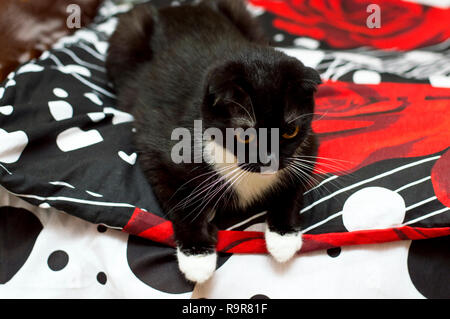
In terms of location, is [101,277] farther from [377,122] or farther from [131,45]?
[377,122]

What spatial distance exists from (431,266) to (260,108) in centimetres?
56

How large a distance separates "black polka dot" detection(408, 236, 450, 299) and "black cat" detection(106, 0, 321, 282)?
0.28m

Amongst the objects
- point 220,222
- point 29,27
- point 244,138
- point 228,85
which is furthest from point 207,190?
point 29,27

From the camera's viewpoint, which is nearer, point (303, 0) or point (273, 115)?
point (273, 115)

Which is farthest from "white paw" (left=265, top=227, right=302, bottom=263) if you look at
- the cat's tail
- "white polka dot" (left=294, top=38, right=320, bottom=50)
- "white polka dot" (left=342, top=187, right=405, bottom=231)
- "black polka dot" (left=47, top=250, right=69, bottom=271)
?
"white polka dot" (left=294, top=38, right=320, bottom=50)

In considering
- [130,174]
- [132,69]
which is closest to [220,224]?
[130,174]

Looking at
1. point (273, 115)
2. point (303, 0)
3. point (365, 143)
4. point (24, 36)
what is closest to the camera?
point (273, 115)

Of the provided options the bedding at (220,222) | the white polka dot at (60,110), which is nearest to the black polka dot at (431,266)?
the bedding at (220,222)

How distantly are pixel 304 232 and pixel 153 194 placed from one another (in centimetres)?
40

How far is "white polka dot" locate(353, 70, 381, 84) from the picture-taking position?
141 cm

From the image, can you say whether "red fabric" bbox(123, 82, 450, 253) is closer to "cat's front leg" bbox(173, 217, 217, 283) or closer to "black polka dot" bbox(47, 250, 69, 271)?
"cat's front leg" bbox(173, 217, 217, 283)

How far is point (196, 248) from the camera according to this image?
0.95 m

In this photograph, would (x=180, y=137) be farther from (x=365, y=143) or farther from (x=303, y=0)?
(x=303, y=0)

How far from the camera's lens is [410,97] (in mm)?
1303
